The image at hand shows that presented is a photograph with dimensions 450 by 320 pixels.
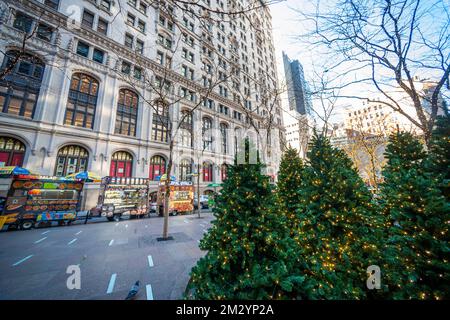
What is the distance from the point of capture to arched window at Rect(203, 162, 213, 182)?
99.8 feet

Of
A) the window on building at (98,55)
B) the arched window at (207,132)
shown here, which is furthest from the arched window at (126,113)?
the arched window at (207,132)

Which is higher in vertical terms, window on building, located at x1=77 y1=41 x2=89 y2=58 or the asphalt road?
window on building, located at x1=77 y1=41 x2=89 y2=58

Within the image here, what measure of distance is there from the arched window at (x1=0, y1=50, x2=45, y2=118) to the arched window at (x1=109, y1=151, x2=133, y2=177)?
331 inches

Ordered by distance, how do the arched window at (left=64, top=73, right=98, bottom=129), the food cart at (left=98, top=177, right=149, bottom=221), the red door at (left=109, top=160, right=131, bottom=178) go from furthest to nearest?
the red door at (left=109, top=160, right=131, bottom=178) → the arched window at (left=64, top=73, right=98, bottom=129) → the food cart at (left=98, top=177, right=149, bottom=221)

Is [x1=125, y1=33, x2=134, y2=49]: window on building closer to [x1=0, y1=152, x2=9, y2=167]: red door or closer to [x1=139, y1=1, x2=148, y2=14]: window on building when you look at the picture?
[x1=139, y1=1, x2=148, y2=14]: window on building

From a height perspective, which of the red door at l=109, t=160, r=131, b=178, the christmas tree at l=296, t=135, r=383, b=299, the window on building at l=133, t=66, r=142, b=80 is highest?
the window on building at l=133, t=66, r=142, b=80

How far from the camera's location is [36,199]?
11.5 meters

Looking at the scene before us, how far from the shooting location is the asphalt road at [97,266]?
4.12 m

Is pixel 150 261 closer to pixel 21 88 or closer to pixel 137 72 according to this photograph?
pixel 21 88

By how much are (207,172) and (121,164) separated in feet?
45.8

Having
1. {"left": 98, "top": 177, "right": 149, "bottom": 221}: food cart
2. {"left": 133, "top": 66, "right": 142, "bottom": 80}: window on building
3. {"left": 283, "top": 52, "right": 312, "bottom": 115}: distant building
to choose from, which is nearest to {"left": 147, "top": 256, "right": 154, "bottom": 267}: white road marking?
{"left": 283, "top": 52, "right": 312, "bottom": 115}: distant building

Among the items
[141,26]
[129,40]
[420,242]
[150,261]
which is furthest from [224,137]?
[420,242]
